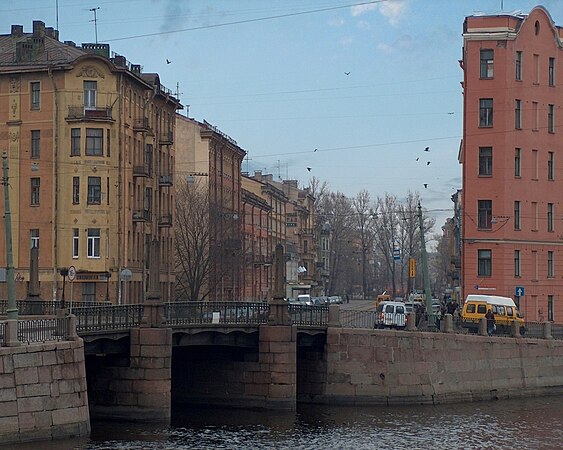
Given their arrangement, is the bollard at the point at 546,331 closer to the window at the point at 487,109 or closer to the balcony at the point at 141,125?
the window at the point at 487,109

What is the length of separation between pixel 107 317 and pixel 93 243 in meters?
32.3

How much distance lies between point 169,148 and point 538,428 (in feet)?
165

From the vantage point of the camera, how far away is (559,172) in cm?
7712

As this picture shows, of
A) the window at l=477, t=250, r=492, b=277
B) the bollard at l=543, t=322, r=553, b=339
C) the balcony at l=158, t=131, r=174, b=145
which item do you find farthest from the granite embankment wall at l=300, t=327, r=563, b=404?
the balcony at l=158, t=131, r=174, b=145

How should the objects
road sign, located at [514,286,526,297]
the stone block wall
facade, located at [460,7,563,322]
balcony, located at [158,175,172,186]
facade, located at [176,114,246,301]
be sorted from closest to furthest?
the stone block wall → road sign, located at [514,286,526,297] → facade, located at [460,7,563,322] → balcony, located at [158,175,172,186] → facade, located at [176,114,246,301]

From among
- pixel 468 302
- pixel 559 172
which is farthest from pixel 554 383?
pixel 559 172

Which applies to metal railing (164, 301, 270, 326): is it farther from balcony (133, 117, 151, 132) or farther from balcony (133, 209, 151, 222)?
balcony (133, 117, 151, 132)

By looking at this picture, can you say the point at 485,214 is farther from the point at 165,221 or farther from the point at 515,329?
the point at 165,221

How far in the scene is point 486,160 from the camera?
246 ft

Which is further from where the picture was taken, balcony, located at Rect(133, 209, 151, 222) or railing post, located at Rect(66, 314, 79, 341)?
balcony, located at Rect(133, 209, 151, 222)

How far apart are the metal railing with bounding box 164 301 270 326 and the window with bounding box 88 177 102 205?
A: 2644cm

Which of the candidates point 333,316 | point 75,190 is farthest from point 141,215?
point 333,316

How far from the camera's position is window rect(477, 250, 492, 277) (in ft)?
243

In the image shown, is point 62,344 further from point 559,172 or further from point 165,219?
point 165,219
